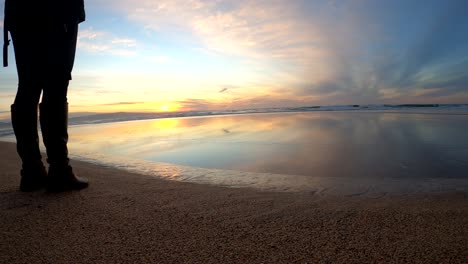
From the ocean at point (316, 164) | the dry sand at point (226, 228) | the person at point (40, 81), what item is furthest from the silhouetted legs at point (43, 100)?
the ocean at point (316, 164)

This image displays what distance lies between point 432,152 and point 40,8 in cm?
532

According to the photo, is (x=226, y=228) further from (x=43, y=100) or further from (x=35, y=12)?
(x=35, y=12)

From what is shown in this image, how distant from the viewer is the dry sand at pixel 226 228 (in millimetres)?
1136

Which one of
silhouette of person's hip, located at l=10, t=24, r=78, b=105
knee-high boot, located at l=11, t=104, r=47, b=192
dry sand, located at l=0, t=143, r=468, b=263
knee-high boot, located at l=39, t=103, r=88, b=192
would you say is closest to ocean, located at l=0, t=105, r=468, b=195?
dry sand, located at l=0, t=143, r=468, b=263

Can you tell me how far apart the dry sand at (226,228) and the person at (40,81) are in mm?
187

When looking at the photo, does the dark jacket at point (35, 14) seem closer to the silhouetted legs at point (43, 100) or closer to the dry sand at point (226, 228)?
the silhouetted legs at point (43, 100)

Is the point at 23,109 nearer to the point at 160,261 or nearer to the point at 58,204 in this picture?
the point at 58,204

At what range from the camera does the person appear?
2.13 m

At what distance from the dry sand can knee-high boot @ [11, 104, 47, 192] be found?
4.5 inches

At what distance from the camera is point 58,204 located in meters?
1.80

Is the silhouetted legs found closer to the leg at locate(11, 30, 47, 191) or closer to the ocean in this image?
the leg at locate(11, 30, 47, 191)

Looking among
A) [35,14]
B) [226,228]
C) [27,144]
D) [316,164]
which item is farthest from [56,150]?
[316,164]

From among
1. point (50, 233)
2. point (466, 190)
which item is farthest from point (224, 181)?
point (466, 190)

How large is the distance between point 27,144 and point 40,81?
0.52 meters
